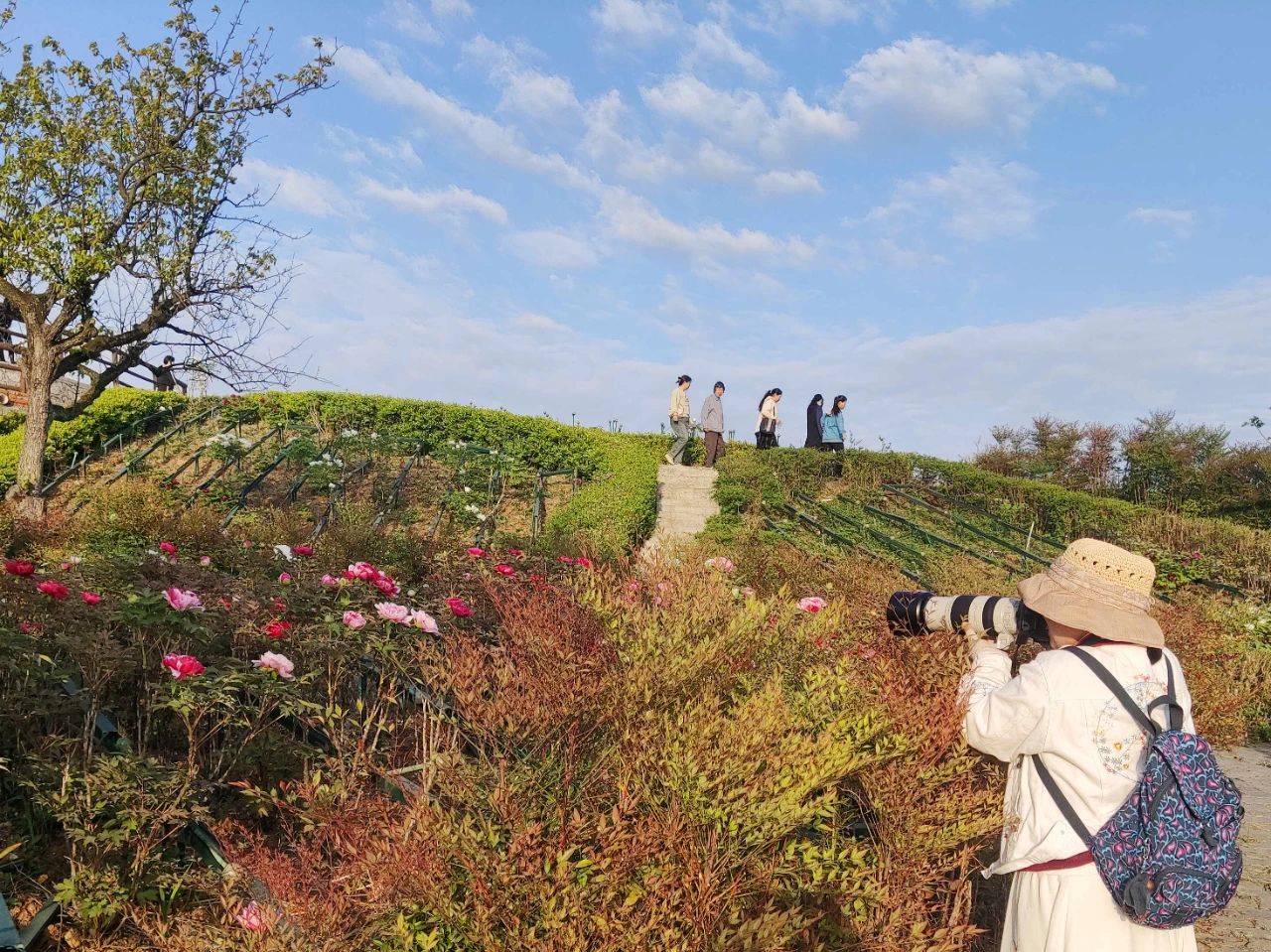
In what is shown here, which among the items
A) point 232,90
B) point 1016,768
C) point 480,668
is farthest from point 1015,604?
point 232,90

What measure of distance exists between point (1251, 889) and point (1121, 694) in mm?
3160

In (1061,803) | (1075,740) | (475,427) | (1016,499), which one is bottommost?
(1061,803)

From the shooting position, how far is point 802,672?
116 inches

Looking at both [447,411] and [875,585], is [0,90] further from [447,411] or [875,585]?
[875,585]

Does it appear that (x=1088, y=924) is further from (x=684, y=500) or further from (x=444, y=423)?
(x=444, y=423)

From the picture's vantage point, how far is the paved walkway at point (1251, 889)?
3693 mm

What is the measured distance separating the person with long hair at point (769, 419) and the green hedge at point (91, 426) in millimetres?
10003

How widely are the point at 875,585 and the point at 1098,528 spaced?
1115 centimetres

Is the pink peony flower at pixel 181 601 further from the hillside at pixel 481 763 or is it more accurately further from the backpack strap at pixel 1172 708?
the backpack strap at pixel 1172 708

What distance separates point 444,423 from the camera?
13852mm

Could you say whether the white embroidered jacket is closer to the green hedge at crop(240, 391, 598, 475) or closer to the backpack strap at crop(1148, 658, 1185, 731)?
the backpack strap at crop(1148, 658, 1185, 731)

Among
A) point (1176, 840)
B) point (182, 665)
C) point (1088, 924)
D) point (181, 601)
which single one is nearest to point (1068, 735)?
point (1176, 840)

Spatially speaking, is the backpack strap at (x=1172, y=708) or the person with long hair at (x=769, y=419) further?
the person with long hair at (x=769, y=419)

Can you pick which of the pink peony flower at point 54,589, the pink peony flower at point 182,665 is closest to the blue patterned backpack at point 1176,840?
the pink peony flower at point 182,665
